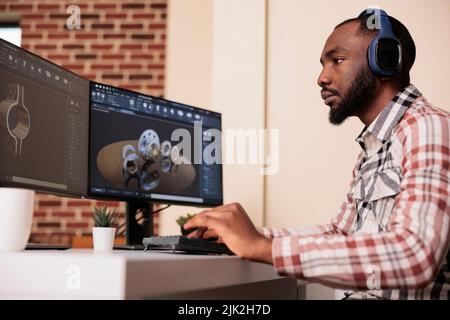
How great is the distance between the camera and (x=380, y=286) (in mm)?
1055

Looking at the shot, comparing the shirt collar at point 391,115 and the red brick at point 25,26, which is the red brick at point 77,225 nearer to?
the red brick at point 25,26

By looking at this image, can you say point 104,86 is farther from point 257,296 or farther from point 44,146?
point 257,296

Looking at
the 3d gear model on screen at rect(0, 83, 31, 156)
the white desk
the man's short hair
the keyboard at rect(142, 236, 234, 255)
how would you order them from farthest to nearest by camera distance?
the man's short hair
the 3d gear model on screen at rect(0, 83, 31, 156)
the keyboard at rect(142, 236, 234, 255)
the white desk

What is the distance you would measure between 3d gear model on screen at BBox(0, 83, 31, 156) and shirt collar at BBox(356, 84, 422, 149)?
79 cm

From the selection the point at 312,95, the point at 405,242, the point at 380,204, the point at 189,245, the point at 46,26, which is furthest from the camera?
the point at 46,26

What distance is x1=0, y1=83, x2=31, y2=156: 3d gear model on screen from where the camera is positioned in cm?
132

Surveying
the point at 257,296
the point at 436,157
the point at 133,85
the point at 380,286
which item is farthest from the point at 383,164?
the point at 133,85

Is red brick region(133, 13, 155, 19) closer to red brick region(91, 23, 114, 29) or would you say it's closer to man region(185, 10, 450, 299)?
red brick region(91, 23, 114, 29)

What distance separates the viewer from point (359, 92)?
148cm

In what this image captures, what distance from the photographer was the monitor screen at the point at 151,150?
1713 mm

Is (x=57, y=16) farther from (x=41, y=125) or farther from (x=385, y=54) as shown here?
(x=385, y=54)

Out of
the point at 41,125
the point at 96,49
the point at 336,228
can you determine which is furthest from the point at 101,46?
the point at 336,228

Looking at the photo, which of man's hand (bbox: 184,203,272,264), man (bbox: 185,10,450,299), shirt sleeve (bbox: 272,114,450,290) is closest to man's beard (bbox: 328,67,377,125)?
man (bbox: 185,10,450,299)

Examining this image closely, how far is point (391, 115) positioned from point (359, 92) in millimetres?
139
